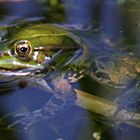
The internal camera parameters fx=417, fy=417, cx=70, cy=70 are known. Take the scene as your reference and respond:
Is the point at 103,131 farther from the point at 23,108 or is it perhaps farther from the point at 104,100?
the point at 23,108

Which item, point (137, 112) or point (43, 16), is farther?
point (43, 16)

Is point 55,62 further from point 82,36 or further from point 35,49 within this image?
point 82,36

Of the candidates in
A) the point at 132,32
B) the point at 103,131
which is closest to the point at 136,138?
the point at 103,131

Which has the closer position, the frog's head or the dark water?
the dark water

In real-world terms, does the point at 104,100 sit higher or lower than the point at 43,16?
lower

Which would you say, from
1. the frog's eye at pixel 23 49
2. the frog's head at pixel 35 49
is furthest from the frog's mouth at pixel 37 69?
the frog's eye at pixel 23 49

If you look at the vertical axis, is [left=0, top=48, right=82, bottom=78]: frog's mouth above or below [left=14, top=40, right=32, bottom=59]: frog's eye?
below

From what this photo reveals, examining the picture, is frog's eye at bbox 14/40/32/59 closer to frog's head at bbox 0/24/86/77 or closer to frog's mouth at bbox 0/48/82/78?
frog's head at bbox 0/24/86/77

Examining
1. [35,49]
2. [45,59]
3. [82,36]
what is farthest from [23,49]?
[82,36]

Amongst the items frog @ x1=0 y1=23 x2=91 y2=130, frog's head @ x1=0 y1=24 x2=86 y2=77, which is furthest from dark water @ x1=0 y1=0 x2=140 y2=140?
frog's head @ x1=0 y1=24 x2=86 y2=77
